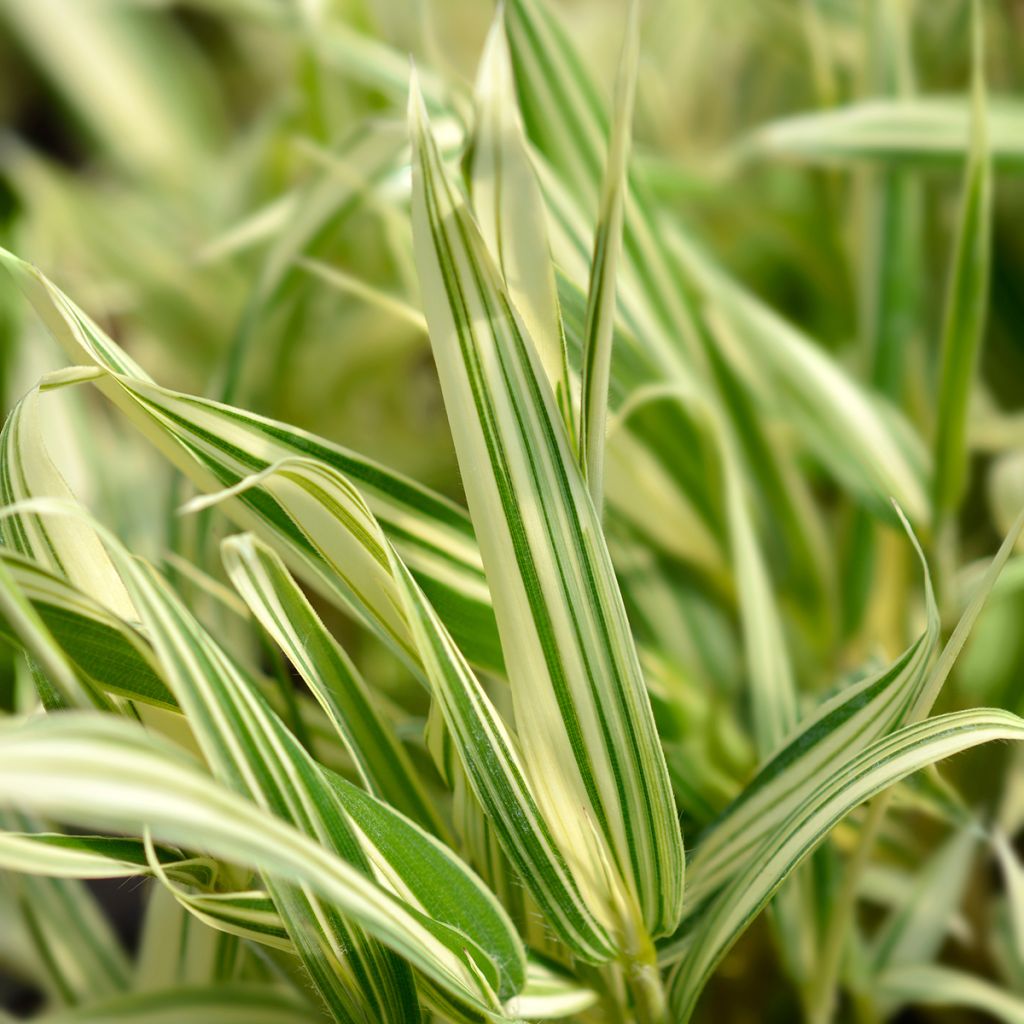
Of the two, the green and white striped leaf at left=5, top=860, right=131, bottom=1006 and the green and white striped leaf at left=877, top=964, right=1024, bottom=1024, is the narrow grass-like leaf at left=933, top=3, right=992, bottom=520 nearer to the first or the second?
the green and white striped leaf at left=877, top=964, right=1024, bottom=1024

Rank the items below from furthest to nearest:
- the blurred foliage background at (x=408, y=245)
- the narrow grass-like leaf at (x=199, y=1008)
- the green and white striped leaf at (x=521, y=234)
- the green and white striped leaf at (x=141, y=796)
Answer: the blurred foliage background at (x=408, y=245)
the narrow grass-like leaf at (x=199, y=1008)
the green and white striped leaf at (x=521, y=234)
the green and white striped leaf at (x=141, y=796)

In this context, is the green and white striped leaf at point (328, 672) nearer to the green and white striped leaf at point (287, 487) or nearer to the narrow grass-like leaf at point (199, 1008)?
the green and white striped leaf at point (287, 487)

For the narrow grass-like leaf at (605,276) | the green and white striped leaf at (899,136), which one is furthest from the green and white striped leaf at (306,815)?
the green and white striped leaf at (899,136)

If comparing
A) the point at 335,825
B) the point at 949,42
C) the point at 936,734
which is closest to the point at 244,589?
the point at 335,825

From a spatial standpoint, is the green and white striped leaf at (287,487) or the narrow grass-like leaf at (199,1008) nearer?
the green and white striped leaf at (287,487)

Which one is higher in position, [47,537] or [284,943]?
[47,537]

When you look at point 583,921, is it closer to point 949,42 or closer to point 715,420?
point 715,420

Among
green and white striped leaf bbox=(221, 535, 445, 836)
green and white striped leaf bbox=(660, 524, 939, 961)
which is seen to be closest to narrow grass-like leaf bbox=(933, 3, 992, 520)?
green and white striped leaf bbox=(660, 524, 939, 961)

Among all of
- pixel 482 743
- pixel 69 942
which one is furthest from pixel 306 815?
pixel 69 942
